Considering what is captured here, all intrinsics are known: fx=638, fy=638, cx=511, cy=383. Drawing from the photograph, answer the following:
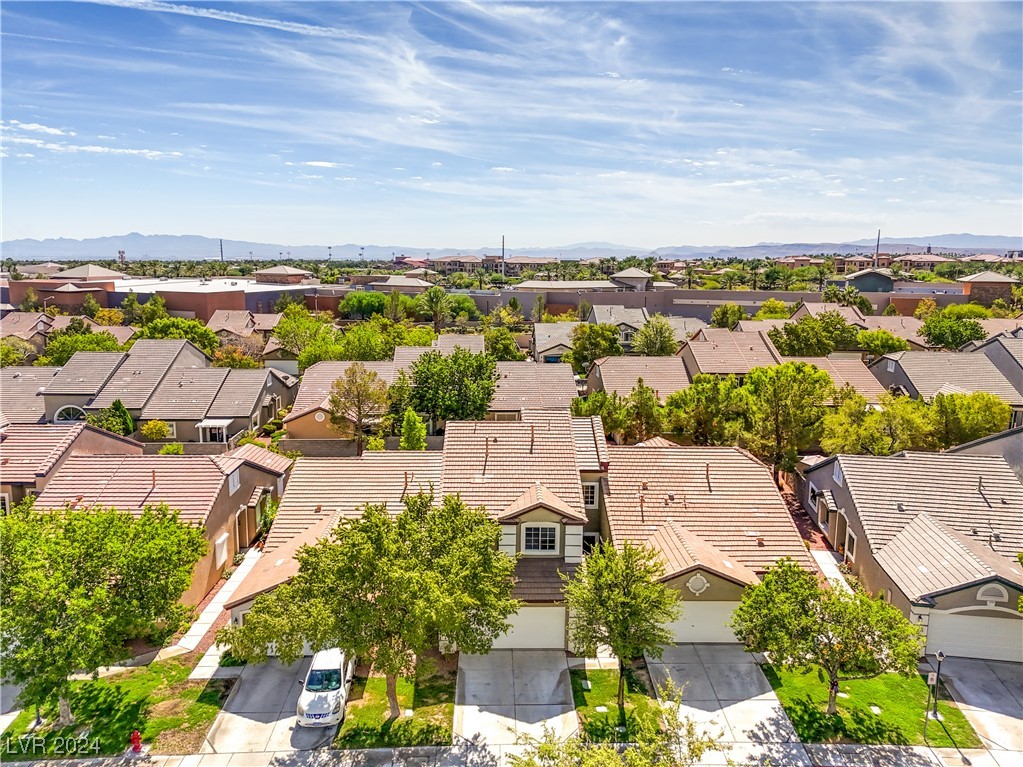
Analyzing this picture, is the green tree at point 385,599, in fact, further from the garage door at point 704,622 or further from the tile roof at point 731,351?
the tile roof at point 731,351

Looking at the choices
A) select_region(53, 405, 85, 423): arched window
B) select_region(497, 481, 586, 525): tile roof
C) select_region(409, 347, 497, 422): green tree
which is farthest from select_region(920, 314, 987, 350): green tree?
select_region(53, 405, 85, 423): arched window

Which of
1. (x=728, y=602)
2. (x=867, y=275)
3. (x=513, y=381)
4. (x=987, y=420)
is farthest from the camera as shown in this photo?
(x=867, y=275)

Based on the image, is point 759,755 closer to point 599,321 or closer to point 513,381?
Result: point 513,381

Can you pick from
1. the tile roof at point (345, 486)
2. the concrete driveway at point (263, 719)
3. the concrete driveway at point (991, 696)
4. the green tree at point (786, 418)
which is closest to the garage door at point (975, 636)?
the concrete driveway at point (991, 696)

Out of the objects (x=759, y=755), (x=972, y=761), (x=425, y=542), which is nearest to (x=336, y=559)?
(x=425, y=542)

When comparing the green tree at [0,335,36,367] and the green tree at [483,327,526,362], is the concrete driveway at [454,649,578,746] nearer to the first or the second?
the green tree at [483,327,526,362]

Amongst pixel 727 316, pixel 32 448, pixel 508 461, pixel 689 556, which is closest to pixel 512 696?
pixel 689 556
